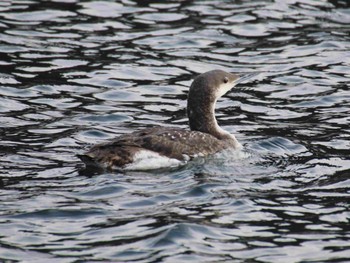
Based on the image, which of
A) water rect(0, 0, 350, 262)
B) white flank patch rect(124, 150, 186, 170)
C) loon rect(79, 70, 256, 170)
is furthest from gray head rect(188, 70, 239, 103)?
white flank patch rect(124, 150, 186, 170)

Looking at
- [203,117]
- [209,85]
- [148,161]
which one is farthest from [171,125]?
[148,161]

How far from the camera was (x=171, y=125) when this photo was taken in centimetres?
1308

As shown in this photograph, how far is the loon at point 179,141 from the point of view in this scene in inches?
423

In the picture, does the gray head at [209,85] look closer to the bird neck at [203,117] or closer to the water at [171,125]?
the bird neck at [203,117]

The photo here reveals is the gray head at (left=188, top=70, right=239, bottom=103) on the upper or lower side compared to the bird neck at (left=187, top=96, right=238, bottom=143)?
upper

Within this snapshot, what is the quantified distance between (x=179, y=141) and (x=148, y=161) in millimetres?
548

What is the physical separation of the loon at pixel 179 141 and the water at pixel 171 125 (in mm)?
151

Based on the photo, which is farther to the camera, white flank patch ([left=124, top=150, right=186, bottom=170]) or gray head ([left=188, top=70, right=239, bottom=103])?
gray head ([left=188, top=70, right=239, bottom=103])

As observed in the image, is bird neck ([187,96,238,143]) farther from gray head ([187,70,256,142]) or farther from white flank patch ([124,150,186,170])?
white flank patch ([124,150,186,170])

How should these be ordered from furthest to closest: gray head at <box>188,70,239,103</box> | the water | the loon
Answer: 1. gray head at <box>188,70,239,103</box>
2. the loon
3. the water

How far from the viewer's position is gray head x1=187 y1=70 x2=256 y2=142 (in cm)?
1188

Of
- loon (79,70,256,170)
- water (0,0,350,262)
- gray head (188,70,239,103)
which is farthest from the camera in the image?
gray head (188,70,239,103)

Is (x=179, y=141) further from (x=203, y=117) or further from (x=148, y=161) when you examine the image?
(x=203, y=117)

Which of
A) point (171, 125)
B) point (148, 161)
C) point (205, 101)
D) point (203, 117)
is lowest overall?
point (171, 125)
